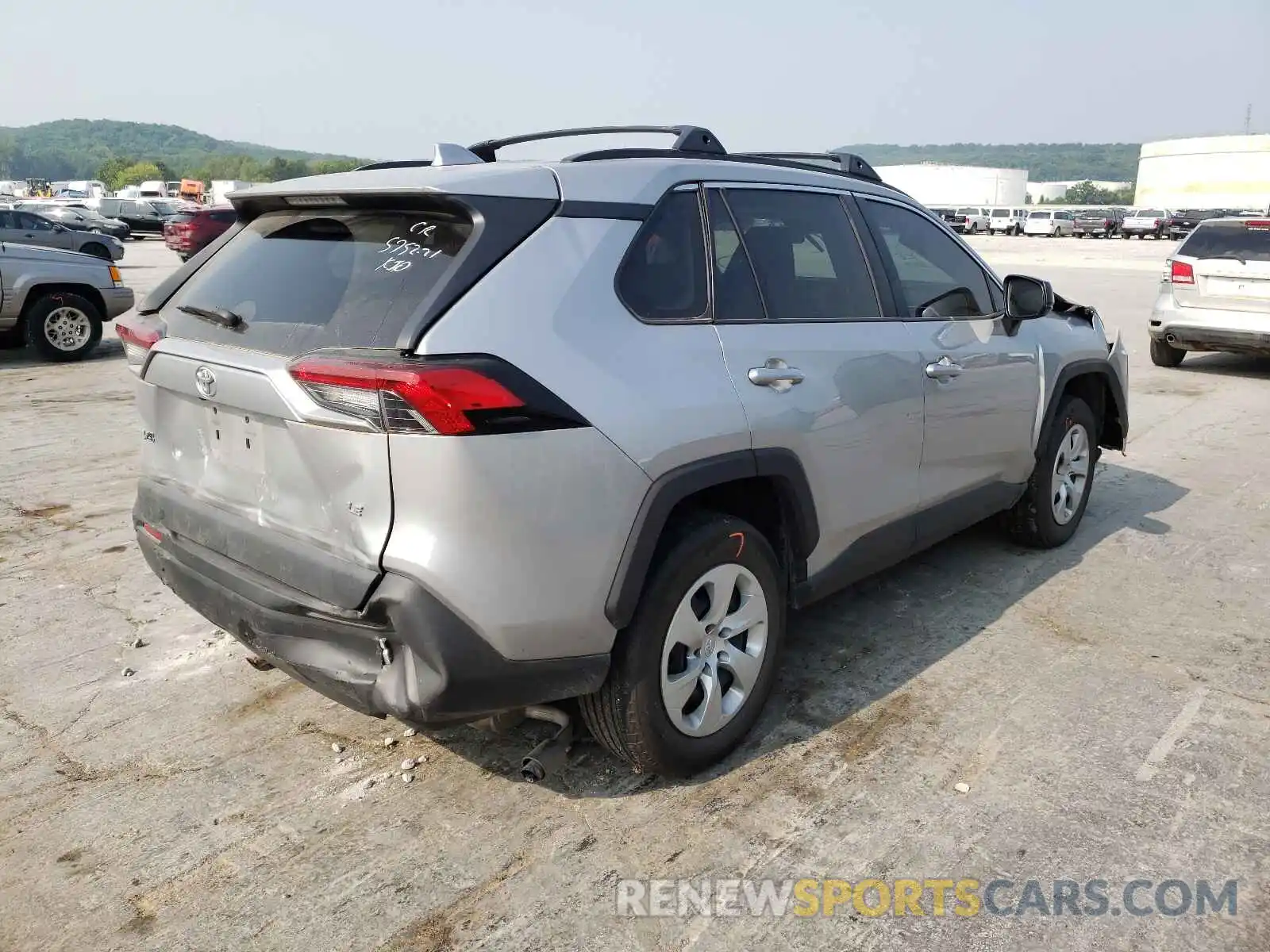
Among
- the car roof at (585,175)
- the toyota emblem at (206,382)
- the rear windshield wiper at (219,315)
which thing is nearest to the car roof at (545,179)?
the car roof at (585,175)

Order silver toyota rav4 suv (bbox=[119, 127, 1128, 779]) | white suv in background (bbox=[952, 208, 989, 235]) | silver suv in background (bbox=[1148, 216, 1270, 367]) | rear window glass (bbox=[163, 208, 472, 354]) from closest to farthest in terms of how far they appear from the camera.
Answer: silver toyota rav4 suv (bbox=[119, 127, 1128, 779]), rear window glass (bbox=[163, 208, 472, 354]), silver suv in background (bbox=[1148, 216, 1270, 367]), white suv in background (bbox=[952, 208, 989, 235])

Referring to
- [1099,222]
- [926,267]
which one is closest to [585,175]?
[926,267]

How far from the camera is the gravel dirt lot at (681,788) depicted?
251 centimetres

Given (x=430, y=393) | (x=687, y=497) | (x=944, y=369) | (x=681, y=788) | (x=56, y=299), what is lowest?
(x=681, y=788)

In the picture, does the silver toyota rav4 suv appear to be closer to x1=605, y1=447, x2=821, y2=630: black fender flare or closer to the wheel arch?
x1=605, y1=447, x2=821, y2=630: black fender flare

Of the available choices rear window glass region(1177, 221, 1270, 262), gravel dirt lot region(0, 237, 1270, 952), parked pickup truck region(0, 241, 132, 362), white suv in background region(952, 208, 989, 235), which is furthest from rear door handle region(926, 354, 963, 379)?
white suv in background region(952, 208, 989, 235)

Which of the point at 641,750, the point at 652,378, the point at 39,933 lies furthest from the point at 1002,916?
the point at 39,933

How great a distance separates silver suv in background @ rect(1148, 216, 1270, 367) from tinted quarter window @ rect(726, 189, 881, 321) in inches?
315

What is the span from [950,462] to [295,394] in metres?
2.68

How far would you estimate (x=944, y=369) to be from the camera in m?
3.95

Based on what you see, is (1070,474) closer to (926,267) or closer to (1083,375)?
(1083,375)

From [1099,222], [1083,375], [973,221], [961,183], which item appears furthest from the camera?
[961,183]

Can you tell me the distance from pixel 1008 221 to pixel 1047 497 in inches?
2291

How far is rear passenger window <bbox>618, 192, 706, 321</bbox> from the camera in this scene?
9.33 ft
